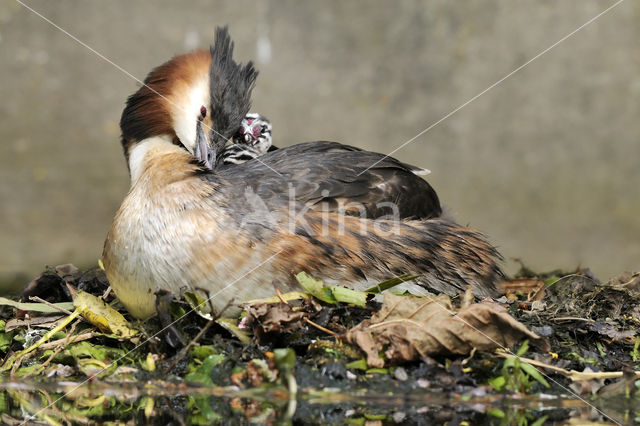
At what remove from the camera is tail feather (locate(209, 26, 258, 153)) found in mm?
4523

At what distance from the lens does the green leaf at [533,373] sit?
3.18 meters

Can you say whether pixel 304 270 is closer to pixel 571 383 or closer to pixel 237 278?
pixel 237 278

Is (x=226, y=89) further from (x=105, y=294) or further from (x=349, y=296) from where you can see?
(x=349, y=296)

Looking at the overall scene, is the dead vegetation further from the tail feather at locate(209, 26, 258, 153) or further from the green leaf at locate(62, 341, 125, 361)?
the tail feather at locate(209, 26, 258, 153)

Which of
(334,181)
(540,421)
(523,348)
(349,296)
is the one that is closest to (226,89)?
(334,181)

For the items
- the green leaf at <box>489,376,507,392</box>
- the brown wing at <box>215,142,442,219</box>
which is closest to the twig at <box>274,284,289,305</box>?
the brown wing at <box>215,142,442,219</box>

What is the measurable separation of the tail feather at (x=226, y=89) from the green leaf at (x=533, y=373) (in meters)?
2.10

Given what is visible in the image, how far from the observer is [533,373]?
318 cm

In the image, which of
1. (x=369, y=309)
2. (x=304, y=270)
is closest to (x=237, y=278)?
(x=304, y=270)

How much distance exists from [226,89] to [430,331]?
191 centimetres

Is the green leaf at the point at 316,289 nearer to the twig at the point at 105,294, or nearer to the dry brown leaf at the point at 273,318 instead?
the dry brown leaf at the point at 273,318

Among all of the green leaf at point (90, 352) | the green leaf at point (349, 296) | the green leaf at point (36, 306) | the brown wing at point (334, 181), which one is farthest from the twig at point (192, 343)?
the green leaf at point (36, 306)

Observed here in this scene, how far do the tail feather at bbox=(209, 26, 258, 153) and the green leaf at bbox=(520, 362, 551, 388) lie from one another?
210 centimetres

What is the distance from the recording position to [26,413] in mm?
2846
